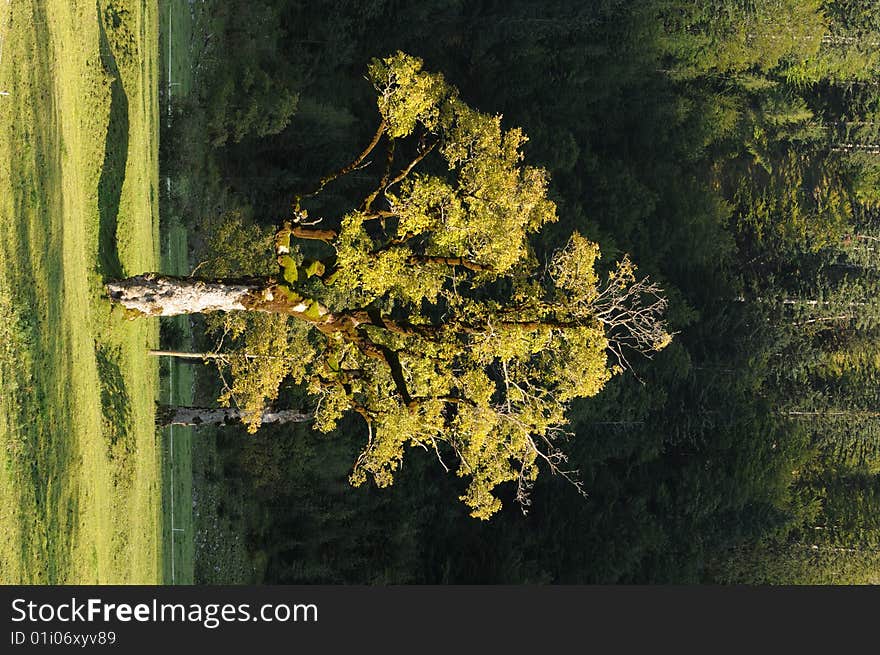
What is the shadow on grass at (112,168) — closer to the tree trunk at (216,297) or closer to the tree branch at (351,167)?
the tree trunk at (216,297)

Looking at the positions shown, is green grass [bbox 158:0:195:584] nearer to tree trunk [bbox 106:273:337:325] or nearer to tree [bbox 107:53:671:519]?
tree trunk [bbox 106:273:337:325]

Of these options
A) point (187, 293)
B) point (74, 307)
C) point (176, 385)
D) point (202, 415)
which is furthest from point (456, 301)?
point (176, 385)

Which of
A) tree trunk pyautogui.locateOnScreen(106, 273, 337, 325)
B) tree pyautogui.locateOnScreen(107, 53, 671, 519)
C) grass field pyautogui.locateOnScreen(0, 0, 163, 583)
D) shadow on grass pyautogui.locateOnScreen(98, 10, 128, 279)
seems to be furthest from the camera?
shadow on grass pyautogui.locateOnScreen(98, 10, 128, 279)

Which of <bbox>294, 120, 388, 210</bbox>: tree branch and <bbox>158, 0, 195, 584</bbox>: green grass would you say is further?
<bbox>158, 0, 195, 584</bbox>: green grass

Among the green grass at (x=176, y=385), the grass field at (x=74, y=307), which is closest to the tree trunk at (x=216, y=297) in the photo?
the grass field at (x=74, y=307)

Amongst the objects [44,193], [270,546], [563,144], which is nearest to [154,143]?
[44,193]

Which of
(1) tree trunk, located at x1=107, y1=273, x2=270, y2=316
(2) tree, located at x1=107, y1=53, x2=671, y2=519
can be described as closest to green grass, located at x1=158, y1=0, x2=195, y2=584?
(1) tree trunk, located at x1=107, y1=273, x2=270, y2=316
